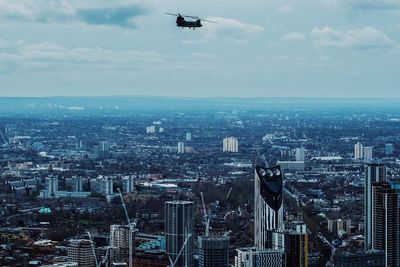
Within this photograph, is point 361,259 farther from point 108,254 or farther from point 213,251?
point 108,254

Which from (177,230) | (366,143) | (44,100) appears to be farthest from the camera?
(44,100)

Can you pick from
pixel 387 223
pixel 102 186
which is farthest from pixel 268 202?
pixel 102 186

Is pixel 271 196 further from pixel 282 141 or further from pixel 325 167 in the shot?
pixel 282 141

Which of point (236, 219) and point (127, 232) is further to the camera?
point (236, 219)

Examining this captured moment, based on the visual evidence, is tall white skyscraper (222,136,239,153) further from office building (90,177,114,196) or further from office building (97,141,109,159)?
office building (90,177,114,196)

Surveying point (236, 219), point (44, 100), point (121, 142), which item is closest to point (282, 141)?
point (121, 142)
